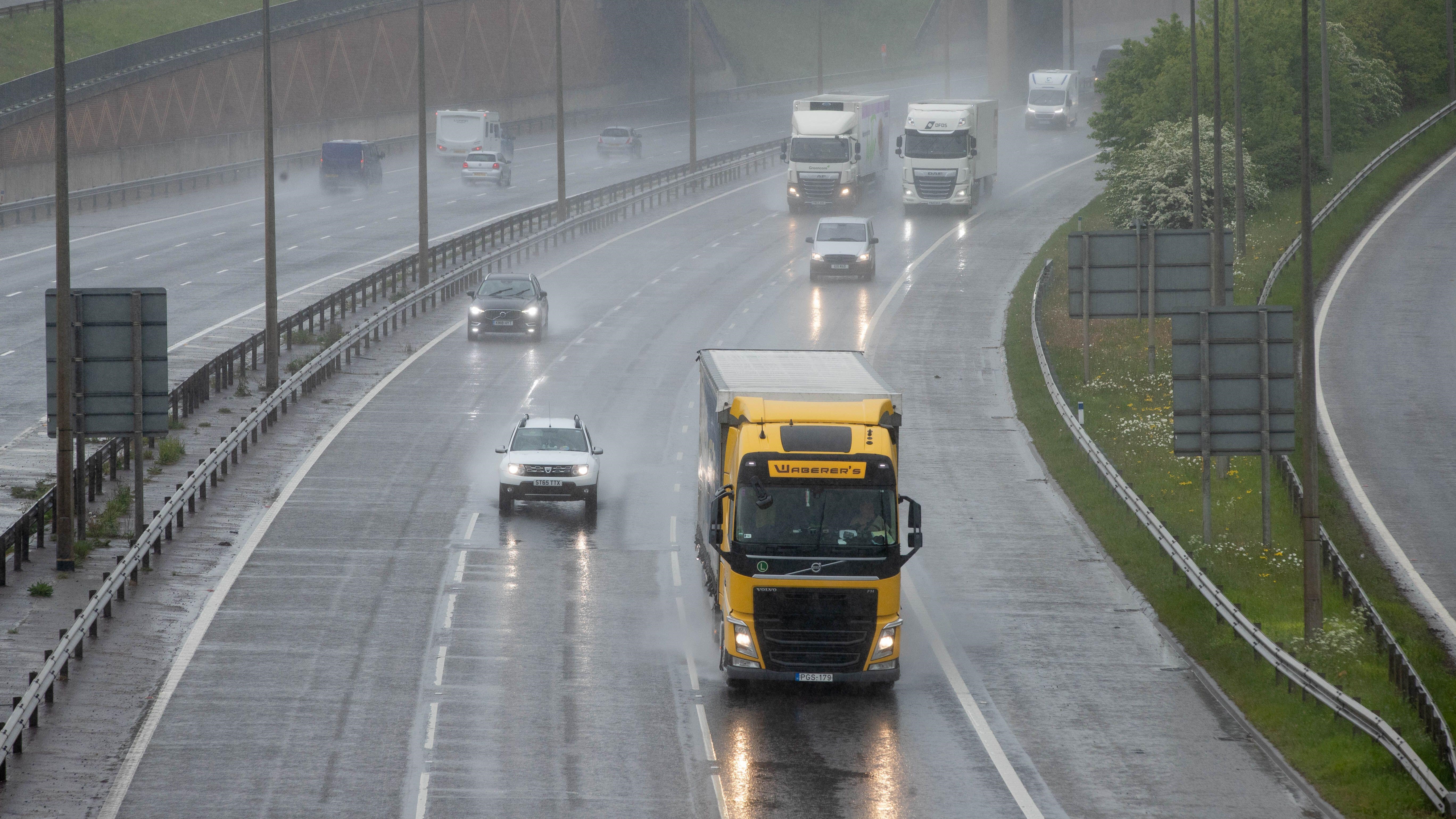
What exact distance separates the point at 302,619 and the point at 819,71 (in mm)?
86999

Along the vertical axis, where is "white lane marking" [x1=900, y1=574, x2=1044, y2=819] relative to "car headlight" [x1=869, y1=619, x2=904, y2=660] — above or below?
below

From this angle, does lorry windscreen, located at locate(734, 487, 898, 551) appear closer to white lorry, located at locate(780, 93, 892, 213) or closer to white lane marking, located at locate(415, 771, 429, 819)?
white lane marking, located at locate(415, 771, 429, 819)

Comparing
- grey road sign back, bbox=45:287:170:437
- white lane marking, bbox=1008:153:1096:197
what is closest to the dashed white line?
grey road sign back, bbox=45:287:170:437

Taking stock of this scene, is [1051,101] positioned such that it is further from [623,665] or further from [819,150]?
[623,665]

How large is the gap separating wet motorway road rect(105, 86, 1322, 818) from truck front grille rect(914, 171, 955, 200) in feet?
97.9

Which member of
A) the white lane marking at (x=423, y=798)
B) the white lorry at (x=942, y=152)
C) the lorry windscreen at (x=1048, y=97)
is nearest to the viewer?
the white lane marking at (x=423, y=798)

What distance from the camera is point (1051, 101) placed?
108m

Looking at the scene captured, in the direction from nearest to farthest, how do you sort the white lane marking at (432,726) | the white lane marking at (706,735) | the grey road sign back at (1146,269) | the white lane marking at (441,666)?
the white lane marking at (706,735) → the white lane marking at (432,726) → the white lane marking at (441,666) → the grey road sign back at (1146,269)

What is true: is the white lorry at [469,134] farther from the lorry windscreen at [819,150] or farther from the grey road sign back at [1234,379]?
the grey road sign back at [1234,379]

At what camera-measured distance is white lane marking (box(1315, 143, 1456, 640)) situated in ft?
86.5

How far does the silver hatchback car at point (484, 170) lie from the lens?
85.2 meters

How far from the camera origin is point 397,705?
67.0ft

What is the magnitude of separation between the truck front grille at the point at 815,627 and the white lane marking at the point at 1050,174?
202 feet

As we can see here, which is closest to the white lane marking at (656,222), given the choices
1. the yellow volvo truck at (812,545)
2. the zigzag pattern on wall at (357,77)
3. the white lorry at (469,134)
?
the white lorry at (469,134)
